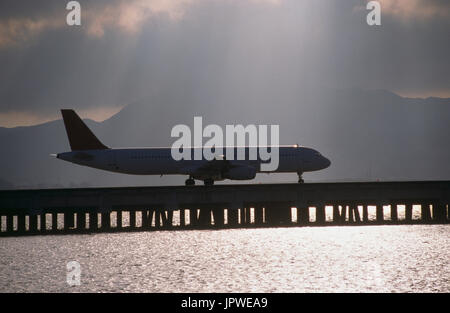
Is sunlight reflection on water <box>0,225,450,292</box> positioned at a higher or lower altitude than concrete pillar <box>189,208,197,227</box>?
lower

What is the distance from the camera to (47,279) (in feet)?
185

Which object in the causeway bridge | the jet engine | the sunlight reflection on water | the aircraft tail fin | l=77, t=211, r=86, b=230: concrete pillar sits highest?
the aircraft tail fin

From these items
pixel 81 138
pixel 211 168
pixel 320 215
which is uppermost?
pixel 81 138

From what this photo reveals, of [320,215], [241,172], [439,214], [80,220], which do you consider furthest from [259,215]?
[439,214]

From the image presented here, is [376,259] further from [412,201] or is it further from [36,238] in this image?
[36,238]

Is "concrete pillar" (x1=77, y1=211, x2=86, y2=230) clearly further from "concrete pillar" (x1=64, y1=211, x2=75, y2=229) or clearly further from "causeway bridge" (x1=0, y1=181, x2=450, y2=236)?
"concrete pillar" (x1=64, y1=211, x2=75, y2=229)

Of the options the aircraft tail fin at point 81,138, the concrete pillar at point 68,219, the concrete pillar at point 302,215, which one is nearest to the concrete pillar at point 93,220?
the concrete pillar at point 68,219

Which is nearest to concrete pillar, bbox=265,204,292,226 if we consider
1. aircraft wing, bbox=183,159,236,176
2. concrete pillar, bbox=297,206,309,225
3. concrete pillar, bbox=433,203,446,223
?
concrete pillar, bbox=297,206,309,225

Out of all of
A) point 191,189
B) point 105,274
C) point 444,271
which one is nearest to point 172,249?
point 191,189

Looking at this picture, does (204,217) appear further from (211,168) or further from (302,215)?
(302,215)

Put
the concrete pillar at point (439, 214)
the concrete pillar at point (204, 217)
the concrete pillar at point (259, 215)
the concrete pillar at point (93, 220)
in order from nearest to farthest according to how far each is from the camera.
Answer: the concrete pillar at point (93, 220) < the concrete pillar at point (204, 217) < the concrete pillar at point (259, 215) < the concrete pillar at point (439, 214)

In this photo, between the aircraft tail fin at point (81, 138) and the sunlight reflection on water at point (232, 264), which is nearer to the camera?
the sunlight reflection on water at point (232, 264)

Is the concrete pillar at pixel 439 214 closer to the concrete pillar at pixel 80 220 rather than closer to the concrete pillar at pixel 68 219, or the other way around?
the concrete pillar at pixel 80 220

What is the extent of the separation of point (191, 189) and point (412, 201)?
28.5 m
